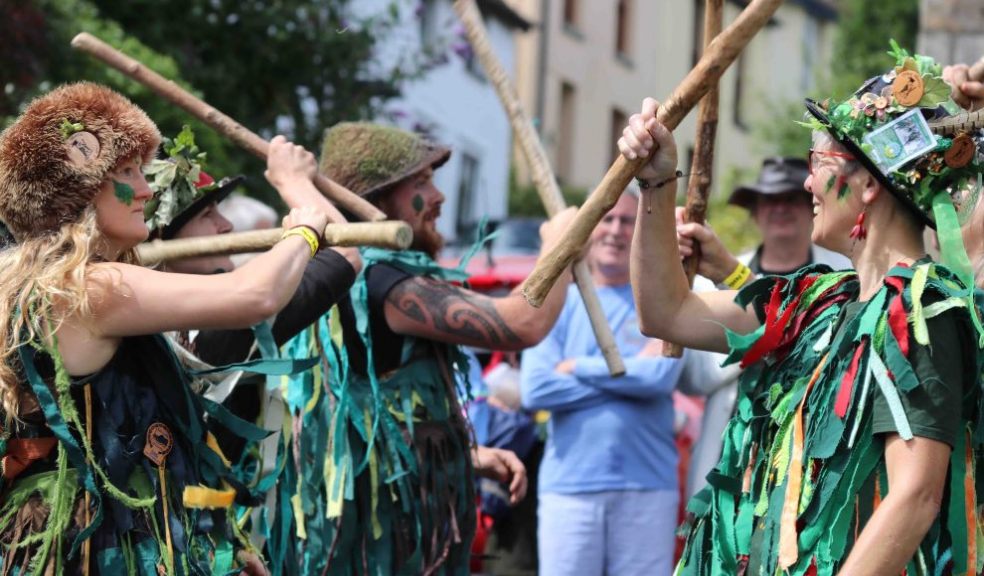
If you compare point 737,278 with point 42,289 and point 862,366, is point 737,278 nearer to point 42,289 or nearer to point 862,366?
point 862,366

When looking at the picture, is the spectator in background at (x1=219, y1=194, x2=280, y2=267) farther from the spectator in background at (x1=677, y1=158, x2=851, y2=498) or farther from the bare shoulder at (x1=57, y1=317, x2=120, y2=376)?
the bare shoulder at (x1=57, y1=317, x2=120, y2=376)

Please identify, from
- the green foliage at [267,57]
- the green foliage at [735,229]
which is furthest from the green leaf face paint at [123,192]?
the green foliage at [735,229]

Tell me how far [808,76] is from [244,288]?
1251 inches

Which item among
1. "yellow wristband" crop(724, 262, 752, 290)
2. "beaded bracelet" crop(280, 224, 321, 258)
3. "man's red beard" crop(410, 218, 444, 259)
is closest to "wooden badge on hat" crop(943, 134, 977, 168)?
"yellow wristband" crop(724, 262, 752, 290)

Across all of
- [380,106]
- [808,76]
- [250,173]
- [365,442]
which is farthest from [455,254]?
[808,76]

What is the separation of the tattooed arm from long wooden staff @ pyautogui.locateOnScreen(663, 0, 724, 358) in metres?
0.78

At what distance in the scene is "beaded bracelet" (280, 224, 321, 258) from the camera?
3814 millimetres

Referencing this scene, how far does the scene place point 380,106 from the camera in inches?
462

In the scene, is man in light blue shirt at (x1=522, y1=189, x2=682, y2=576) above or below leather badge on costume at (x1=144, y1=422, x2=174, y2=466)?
below

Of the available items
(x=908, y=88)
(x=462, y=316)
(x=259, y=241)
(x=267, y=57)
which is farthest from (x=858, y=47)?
(x=908, y=88)

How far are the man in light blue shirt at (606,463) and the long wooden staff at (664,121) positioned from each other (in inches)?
98.0

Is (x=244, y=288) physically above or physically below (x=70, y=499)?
above

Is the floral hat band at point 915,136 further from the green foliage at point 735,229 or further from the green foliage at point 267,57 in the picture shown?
the green foliage at point 735,229

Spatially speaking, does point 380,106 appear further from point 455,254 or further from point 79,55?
point 455,254
